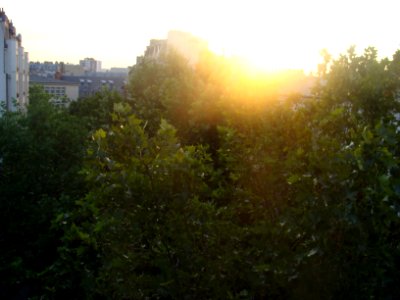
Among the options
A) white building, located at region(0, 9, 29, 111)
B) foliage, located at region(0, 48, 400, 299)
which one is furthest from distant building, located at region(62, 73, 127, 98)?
foliage, located at region(0, 48, 400, 299)

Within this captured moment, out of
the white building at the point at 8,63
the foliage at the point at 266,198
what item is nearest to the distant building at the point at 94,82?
the white building at the point at 8,63

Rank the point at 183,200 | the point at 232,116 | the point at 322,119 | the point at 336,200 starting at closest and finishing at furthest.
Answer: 1. the point at 336,200
2. the point at 183,200
3. the point at 322,119
4. the point at 232,116

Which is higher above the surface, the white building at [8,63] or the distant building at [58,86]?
the white building at [8,63]

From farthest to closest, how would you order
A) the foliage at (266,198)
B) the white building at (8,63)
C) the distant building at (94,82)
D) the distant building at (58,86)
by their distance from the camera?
the distant building at (94,82)
the distant building at (58,86)
the white building at (8,63)
the foliage at (266,198)

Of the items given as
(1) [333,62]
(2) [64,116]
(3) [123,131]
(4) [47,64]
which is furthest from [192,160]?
(4) [47,64]

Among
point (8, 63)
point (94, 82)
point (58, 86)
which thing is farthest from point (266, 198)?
point (94, 82)

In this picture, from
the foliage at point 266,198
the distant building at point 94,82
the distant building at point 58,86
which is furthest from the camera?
the distant building at point 94,82

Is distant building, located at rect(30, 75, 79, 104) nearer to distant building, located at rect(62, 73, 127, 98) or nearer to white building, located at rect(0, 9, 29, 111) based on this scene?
distant building, located at rect(62, 73, 127, 98)

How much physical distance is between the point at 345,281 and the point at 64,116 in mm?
15279

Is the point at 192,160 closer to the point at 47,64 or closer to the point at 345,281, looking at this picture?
the point at 345,281

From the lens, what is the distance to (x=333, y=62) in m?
7.53

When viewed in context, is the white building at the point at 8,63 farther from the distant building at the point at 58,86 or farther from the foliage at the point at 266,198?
the distant building at the point at 58,86

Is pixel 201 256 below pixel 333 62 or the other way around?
below

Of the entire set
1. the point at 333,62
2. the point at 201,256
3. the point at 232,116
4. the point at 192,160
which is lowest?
the point at 201,256
